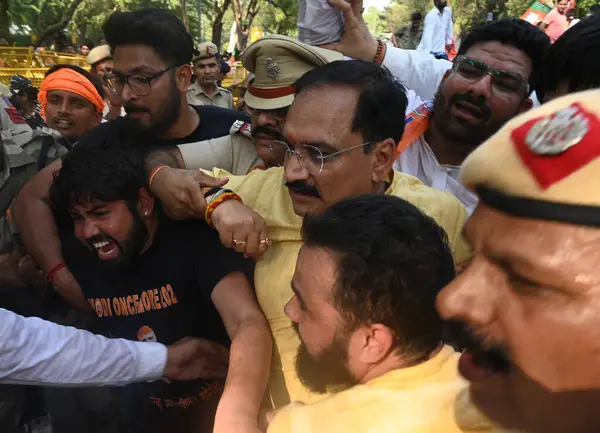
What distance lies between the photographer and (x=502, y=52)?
2342 mm

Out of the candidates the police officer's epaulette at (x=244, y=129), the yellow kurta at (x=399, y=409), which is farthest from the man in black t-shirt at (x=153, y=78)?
the yellow kurta at (x=399, y=409)

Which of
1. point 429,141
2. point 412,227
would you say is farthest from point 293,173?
point 429,141

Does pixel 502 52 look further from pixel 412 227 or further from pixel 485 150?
pixel 485 150

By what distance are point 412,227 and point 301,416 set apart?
53 cm

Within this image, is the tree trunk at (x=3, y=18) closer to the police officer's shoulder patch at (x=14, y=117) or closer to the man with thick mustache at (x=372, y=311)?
the police officer's shoulder patch at (x=14, y=117)

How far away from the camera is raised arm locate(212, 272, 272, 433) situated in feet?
4.60

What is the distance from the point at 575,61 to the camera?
6.09ft

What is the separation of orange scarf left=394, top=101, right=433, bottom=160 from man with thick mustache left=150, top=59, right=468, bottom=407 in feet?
2.08

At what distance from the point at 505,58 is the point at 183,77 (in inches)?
70.3

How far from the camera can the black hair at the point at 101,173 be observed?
1.98m

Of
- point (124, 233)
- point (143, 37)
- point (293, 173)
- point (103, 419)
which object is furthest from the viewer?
point (103, 419)

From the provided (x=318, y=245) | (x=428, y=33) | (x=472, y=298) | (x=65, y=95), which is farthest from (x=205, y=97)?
(x=472, y=298)

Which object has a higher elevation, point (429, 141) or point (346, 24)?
point (346, 24)

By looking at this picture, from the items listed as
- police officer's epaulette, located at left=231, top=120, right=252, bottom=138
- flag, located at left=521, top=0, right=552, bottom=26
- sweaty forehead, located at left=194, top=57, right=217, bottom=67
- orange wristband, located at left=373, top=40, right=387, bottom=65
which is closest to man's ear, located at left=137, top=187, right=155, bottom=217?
police officer's epaulette, located at left=231, top=120, right=252, bottom=138
